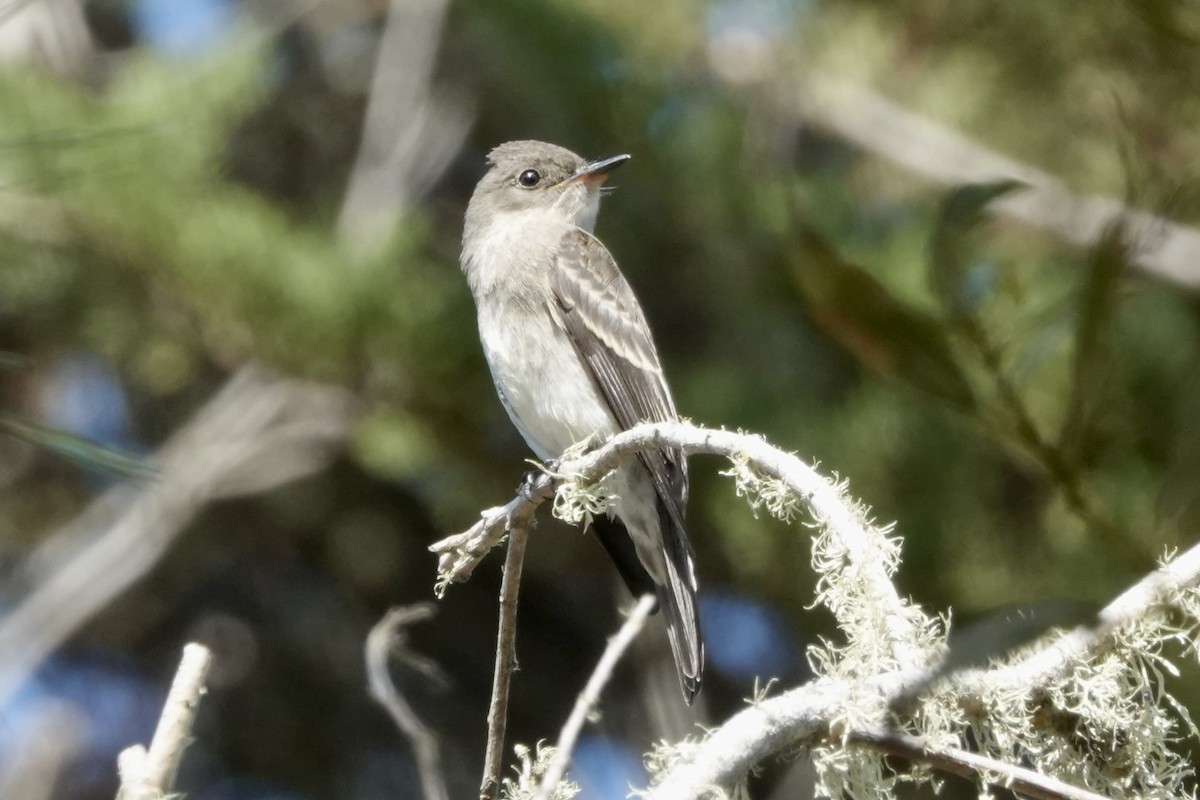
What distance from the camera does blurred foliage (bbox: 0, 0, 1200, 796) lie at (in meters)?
4.31

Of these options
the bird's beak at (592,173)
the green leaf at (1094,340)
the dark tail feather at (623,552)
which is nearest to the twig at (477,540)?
the dark tail feather at (623,552)

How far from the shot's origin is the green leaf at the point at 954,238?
1.61 metres

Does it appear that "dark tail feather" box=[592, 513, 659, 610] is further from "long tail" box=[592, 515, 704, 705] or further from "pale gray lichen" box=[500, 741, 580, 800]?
"pale gray lichen" box=[500, 741, 580, 800]

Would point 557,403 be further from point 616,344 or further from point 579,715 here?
point 579,715

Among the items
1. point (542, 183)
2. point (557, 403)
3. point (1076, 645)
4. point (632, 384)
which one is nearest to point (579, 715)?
point (1076, 645)

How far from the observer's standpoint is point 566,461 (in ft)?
9.56

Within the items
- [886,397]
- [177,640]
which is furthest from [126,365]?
[886,397]

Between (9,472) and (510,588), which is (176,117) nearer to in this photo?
(9,472)

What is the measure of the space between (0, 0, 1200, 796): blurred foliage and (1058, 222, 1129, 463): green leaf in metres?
1.90

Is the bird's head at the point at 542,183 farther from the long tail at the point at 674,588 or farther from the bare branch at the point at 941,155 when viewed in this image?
the long tail at the point at 674,588

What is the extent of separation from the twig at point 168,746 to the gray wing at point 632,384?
163cm

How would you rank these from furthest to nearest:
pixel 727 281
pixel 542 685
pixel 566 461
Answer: pixel 542 685
pixel 727 281
pixel 566 461

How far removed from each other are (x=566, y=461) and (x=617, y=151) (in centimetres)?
226

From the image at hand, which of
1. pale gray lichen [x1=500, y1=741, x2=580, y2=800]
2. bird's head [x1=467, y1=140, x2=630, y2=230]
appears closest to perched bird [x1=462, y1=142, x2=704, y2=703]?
bird's head [x1=467, y1=140, x2=630, y2=230]
